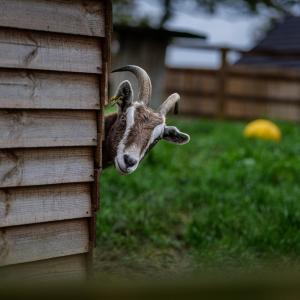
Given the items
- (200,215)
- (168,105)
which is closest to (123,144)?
(168,105)

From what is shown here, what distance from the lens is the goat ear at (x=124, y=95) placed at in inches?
136

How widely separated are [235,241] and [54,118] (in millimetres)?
2447

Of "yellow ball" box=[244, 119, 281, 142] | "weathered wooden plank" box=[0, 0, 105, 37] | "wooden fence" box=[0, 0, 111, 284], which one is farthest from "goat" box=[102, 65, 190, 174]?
"yellow ball" box=[244, 119, 281, 142]

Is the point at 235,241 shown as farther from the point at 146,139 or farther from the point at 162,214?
the point at 146,139

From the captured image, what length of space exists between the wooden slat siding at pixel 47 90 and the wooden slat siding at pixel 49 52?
0.05m

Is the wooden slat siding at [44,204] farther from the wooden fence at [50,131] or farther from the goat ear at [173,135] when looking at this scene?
the goat ear at [173,135]

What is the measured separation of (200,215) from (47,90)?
112 inches

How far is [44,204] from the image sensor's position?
330 cm

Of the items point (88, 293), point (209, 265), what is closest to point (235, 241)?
point (209, 265)

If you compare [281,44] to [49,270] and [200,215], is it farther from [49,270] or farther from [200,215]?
[49,270]

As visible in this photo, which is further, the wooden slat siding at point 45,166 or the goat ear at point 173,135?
the goat ear at point 173,135

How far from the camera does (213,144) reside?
9766 mm

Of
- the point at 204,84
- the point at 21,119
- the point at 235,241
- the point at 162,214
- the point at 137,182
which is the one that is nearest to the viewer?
the point at 21,119

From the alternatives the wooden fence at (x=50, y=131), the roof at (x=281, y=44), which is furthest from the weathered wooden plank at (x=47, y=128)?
the roof at (x=281, y=44)
